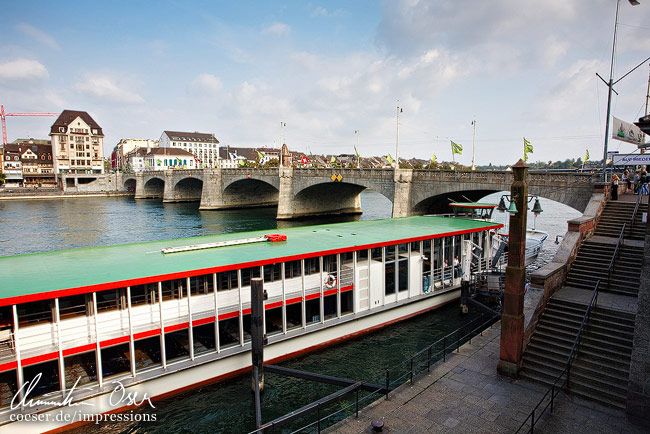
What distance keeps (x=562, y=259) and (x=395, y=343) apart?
797cm

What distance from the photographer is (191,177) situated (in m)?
91.4

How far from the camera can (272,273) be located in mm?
16609

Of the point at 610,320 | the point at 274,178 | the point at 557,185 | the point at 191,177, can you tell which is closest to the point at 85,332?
the point at 610,320

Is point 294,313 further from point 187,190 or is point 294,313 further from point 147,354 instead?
point 187,190

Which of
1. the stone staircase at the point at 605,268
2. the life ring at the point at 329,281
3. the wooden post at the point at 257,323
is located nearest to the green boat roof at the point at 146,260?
the life ring at the point at 329,281

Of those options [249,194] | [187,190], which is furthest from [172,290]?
[187,190]

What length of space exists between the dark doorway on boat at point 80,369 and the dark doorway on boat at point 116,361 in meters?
0.34

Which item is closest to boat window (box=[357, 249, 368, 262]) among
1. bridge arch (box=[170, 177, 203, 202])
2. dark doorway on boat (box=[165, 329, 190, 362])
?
dark doorway on boat (box=[165, 329, 190, 362])

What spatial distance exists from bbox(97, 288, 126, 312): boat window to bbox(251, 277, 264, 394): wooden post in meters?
4.11

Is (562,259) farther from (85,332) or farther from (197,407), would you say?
(85,332)

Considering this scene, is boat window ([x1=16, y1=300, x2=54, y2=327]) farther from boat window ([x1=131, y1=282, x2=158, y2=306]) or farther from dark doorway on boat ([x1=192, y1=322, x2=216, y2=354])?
dark doorway on boat ([x1=192, y1=322, x2=216, y2=354])

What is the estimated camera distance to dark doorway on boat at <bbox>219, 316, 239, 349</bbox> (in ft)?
51.4

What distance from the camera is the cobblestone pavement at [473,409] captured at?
34.9 ft

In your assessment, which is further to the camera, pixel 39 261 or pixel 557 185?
pixel 557 185
